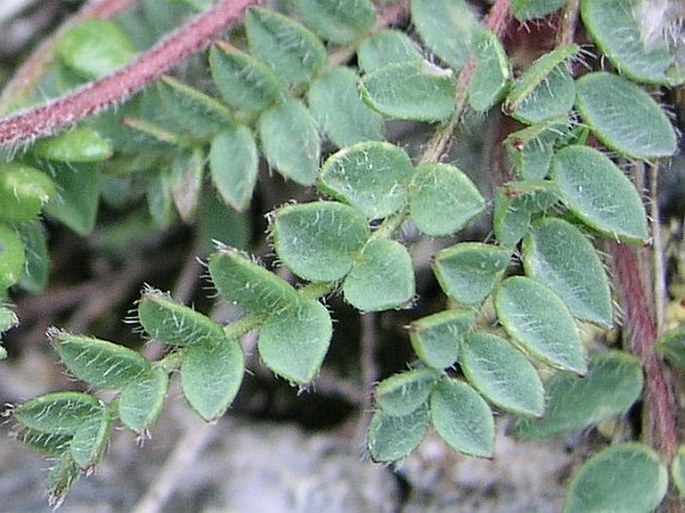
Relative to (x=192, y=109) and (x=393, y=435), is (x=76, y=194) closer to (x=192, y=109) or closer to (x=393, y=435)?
(x=192, y=109)

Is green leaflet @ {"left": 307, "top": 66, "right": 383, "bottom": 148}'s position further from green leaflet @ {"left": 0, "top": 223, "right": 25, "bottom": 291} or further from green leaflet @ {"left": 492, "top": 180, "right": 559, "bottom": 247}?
green leaflet @ {"left": 0, "top": 223, "right": 25, "bottom": 291}

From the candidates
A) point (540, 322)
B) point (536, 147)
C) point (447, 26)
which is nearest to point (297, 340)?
point (540, 322)

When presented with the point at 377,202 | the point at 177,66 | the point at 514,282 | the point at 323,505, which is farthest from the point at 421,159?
the point at 323,505

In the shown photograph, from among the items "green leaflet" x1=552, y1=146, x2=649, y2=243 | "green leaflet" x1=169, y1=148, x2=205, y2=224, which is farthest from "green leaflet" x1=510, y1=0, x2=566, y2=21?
"green leaflet" x1=169, y1=148, x2=205, y2=224

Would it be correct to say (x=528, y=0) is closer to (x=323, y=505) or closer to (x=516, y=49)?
(x=516, y=49)

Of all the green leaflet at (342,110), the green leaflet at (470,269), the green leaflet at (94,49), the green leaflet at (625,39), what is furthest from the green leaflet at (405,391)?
the green leaflet at (94,49)

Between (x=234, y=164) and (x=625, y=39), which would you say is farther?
(x=234, y=164)

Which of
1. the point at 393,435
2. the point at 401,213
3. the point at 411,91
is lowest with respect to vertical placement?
the point at 393,435
